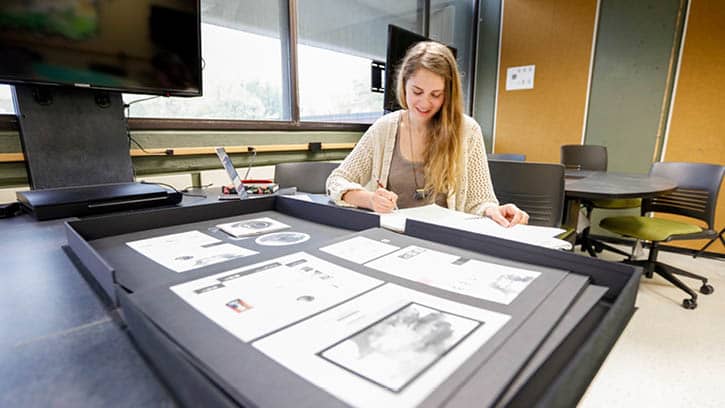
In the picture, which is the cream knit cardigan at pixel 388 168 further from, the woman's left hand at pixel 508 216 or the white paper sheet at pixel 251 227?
the white paper sheet at pixel 251 227

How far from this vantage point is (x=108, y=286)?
0.46 metres

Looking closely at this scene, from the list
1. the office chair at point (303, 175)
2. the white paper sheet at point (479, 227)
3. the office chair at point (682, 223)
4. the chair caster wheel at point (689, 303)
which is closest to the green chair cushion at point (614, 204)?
the office chair at point (682, 223)

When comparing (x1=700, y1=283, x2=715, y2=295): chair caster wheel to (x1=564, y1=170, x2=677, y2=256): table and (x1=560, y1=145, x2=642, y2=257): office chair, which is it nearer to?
(x1=560, y1=145, x2=642, y2=257): office chair

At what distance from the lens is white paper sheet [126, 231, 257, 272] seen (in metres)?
0.56

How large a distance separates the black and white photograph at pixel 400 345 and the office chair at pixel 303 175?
1.69 metres

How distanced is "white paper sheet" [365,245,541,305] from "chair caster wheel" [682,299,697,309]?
238 cm

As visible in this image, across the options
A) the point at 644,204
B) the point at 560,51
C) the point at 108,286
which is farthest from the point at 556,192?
the point at 560,51

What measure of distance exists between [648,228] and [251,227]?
2651 mm

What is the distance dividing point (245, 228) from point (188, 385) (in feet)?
1.68

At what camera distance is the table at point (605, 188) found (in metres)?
1.75

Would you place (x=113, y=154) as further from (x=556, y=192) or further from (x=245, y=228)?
(x=556, y=192)

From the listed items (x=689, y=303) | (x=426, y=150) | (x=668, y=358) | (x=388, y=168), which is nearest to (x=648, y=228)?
(x=689, y=303)

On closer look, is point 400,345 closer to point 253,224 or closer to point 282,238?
point 282,238

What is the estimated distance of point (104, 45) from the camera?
1.10 meters
